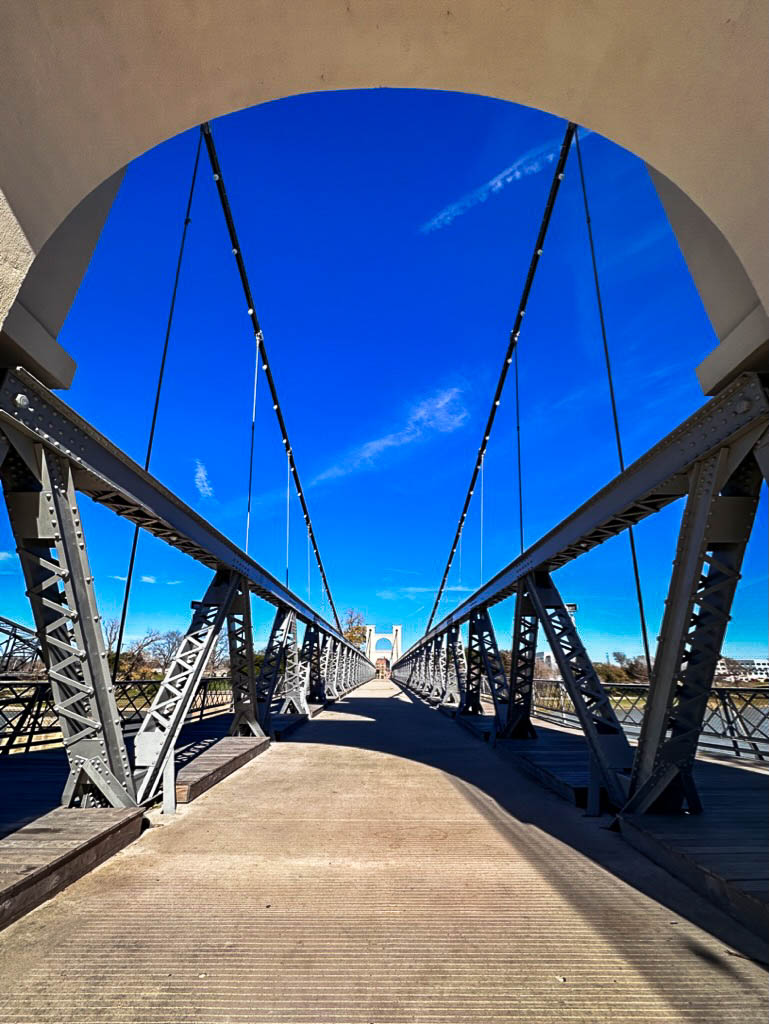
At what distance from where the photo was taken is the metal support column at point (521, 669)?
852cm

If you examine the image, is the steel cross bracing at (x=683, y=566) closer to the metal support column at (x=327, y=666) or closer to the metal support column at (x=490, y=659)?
the metal support column at (x=490, y=659)

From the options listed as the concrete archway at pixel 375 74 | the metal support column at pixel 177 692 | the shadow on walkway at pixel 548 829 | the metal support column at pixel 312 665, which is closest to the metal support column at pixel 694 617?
the shadow on walkway at pixel 548 829

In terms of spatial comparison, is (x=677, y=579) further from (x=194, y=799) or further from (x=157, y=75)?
(x=194, y=799)

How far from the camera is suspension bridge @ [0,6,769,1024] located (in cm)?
250

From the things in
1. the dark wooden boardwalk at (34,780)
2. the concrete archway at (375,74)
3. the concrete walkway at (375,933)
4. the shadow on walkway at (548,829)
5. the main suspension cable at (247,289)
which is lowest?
the concrete walkway at (375,933)

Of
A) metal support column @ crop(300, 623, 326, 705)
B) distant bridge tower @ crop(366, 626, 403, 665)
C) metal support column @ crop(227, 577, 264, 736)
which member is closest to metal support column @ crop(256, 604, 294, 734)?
metal support column @ crop(227, 577, 264, 736)

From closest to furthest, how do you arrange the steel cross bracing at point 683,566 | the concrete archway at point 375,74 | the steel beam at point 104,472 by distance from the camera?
the concrete archway at point 375,74
the steel beam at point 104,472
the steel cross bracing at point 683,566

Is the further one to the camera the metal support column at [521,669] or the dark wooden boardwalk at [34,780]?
the metal support column at [521,669]

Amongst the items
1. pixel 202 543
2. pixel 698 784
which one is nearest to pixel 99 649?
pixel 202 543

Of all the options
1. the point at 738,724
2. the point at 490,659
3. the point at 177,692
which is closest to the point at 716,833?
the point at 177,692

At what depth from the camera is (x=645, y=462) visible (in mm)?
4582

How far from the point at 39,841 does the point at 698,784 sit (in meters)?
6.82

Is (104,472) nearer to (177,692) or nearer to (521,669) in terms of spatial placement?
(177,692)

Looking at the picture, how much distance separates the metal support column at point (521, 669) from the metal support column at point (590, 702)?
51.7 inches
